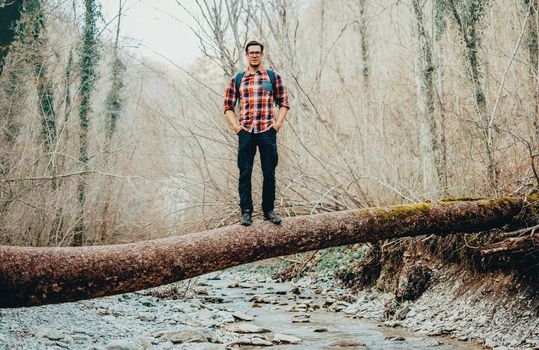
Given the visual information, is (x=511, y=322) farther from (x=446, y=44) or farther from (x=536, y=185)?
(x=446, y=44)

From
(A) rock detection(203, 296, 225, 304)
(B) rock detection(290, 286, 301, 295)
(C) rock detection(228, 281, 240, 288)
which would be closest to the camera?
(A) rock detection(203, 296, 225, 304)

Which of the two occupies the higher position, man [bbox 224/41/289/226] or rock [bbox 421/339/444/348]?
man [bbox 224/41/289/226]

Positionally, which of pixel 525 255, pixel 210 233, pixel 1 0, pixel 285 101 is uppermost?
pixel 1 0

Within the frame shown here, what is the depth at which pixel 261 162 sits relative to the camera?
4.86 metres

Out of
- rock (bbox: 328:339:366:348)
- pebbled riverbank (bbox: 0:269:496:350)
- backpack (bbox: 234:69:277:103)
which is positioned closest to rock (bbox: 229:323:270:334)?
pebbled riverbank (bbox: 0:269:496:350)

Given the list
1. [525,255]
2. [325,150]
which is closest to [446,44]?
[325,150]

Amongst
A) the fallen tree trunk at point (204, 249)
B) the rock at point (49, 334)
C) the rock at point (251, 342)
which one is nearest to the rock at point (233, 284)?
the rock at point (251, 342)

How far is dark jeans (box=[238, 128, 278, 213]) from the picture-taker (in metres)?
4.82

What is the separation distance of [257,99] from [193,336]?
322cm

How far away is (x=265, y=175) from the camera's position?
4.90m

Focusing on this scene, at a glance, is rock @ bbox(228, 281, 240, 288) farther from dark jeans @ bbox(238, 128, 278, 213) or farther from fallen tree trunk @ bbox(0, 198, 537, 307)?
dark jeans @ bbox(238, 128, 278, 213)

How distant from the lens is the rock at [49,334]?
595 centimetres

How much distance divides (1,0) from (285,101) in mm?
5367

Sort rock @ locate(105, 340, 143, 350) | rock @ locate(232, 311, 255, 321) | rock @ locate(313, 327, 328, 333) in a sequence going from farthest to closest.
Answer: rock @ locate(232, 311, 255, 321)
rock @ locate(313, 327, 328, 333)
rock @ locate(105, 340, 143, 350)
